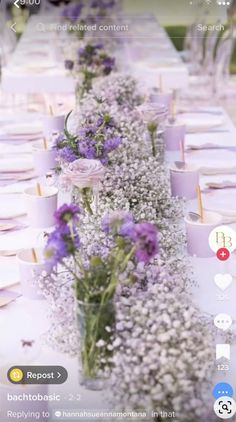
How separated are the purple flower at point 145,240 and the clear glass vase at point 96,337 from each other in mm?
102

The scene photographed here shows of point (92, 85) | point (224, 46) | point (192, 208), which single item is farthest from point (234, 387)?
point (224, 46)

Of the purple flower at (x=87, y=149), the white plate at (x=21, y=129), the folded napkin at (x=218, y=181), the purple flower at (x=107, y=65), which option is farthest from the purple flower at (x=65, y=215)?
the purple flower at (x=107, y=65)

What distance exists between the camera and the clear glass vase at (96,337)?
1318 millimetres

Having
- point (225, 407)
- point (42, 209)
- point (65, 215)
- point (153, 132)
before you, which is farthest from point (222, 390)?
point (153, 132)

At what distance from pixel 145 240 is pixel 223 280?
495 millimetres

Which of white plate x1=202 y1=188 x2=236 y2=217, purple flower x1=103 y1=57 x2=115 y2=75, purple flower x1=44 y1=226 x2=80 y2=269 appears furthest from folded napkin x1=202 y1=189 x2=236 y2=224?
purple flower x1=103 y1=57 x2=115 y2=75

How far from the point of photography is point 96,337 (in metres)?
1.33

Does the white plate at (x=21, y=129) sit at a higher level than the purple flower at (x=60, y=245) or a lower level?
higher

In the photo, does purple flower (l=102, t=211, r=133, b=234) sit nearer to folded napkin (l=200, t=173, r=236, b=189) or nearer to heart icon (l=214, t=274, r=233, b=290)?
heart icon (l=214, t=274, r=233, b=290)

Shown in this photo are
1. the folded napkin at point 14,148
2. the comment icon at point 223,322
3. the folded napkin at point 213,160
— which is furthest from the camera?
the folded napkin at point 14,148

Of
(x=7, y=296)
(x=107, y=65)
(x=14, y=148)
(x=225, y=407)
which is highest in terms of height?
(x=107, y=65)

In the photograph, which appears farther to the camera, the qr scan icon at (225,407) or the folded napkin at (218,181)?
the folded napkin at (218,181)

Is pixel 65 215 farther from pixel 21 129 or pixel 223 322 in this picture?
pixel 21 129

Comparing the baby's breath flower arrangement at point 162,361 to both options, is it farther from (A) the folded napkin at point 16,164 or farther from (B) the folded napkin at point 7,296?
(A) the folded napkin at point 16,164
